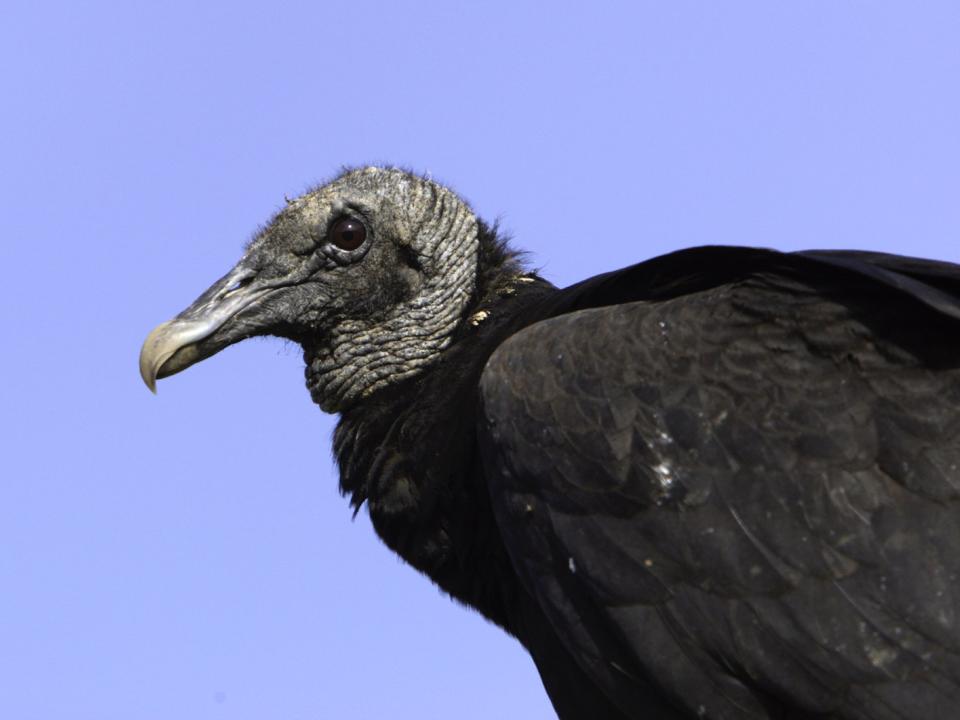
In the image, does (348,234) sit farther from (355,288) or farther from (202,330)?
(202,330)

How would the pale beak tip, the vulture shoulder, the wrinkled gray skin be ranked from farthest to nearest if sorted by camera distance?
the wrinkled gray skin < the pale beak tip < the vulture shoulder

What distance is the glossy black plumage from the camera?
4.20 meters

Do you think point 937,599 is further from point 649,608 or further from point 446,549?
point 446,549

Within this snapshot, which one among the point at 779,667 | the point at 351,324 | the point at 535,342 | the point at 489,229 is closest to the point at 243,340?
the point at 351,324

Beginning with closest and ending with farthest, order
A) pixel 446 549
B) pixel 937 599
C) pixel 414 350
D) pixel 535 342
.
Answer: pixel 937 599 < pixel 535 342 < pixel 446 549 < pixel 414 350

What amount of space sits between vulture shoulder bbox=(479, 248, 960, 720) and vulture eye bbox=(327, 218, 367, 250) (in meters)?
1.21

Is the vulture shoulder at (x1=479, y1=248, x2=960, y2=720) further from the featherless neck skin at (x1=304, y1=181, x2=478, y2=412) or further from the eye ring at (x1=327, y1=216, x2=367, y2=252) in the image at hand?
the eye ring at (x1=327, y1=216, x2=367, y2=252)

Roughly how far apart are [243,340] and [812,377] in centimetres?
213

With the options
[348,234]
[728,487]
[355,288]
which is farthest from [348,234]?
[728,487]

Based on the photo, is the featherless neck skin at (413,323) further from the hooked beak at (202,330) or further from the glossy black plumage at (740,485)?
the glossy black plumage at (740,485)

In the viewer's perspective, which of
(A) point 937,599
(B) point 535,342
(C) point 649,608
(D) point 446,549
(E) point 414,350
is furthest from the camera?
(E) point 414,350

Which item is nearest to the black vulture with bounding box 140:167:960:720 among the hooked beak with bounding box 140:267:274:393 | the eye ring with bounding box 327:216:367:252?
the eye ring with bounding box 327:216:367:252

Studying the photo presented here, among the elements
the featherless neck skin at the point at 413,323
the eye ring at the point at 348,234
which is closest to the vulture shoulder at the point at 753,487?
the featherless neck skin at the point at 413,323

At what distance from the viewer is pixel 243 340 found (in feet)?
18.8
